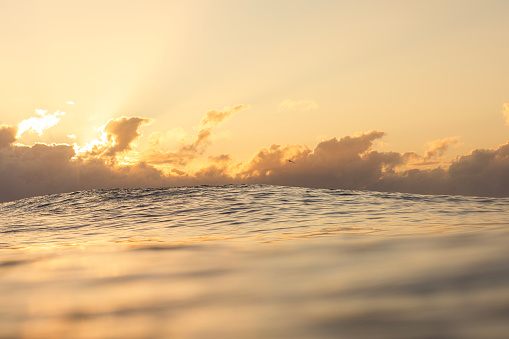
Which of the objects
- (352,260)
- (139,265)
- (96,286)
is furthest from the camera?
(139,265)

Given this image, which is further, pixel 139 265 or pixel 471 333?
pixel 139 265

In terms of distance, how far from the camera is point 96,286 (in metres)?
3.53

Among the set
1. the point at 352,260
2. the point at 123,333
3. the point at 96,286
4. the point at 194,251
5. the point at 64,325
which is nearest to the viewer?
the point at 123,333

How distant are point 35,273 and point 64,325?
2031 millimetres

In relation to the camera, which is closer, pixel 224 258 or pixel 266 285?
pixel 266 285

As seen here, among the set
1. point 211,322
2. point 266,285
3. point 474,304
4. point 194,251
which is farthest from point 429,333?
point 194,251

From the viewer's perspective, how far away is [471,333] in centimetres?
203

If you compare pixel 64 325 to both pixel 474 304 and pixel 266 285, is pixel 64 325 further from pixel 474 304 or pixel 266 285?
pixel 474 304

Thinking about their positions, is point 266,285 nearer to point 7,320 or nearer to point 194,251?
point 7,320

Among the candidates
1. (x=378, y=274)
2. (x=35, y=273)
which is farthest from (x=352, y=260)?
(x=35, y=273)

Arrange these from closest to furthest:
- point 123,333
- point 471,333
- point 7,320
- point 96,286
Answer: point 471,333 < point 123,333 < point 7,320 < point 96,286

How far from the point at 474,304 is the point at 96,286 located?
2.86 metres

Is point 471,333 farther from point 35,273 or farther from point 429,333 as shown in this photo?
point 35,273

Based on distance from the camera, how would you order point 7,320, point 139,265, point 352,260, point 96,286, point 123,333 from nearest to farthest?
1. point 123,333
2. point 7,320
3. point 96,286
4. point 352,260
5. point 139,265
